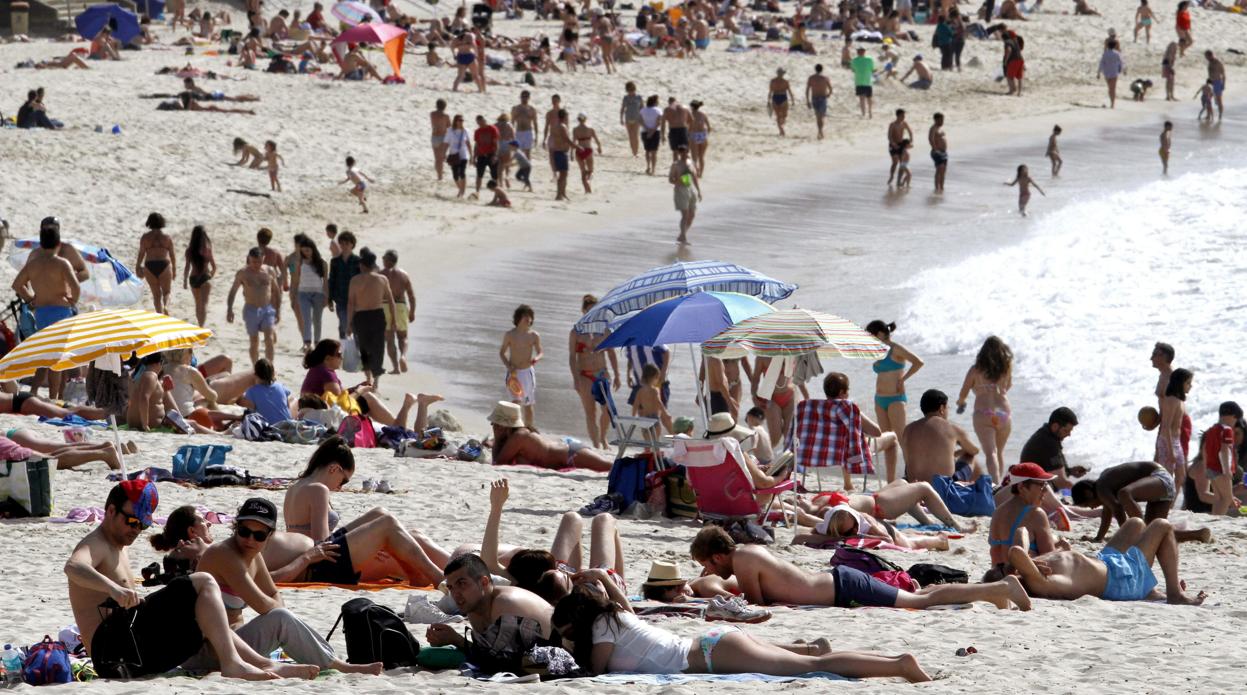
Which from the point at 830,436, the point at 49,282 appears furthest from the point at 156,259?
the point at 830,436

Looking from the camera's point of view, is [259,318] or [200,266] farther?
[200,266]

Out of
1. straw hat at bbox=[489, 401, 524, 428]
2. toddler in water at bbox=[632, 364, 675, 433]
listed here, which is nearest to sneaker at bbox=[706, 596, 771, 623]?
straw hat at bbox=[489, 401, 524, 428]

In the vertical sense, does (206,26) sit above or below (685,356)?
above

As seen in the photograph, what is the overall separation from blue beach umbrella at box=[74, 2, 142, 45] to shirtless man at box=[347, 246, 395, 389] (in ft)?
52.4

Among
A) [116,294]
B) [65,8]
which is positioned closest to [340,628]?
[116,294]

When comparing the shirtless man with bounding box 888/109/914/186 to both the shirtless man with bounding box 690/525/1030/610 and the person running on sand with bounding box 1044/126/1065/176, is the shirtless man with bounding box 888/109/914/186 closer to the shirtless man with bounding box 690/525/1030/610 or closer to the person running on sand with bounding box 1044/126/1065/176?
the person running on sand with bounding box 1044/126/1065/176

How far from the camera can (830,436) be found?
33.2 feet

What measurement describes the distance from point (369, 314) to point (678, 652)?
25.6ft

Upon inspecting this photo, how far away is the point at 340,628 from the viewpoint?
702 cm

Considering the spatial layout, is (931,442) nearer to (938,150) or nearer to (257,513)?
(257,513)

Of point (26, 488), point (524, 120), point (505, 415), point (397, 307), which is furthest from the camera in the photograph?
point (524, 120)

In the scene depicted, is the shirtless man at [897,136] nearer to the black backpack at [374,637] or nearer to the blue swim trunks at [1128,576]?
the blue swim trunks at [1128,576]

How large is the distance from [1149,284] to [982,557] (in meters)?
11.9

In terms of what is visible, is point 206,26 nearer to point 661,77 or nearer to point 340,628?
point 661,77
